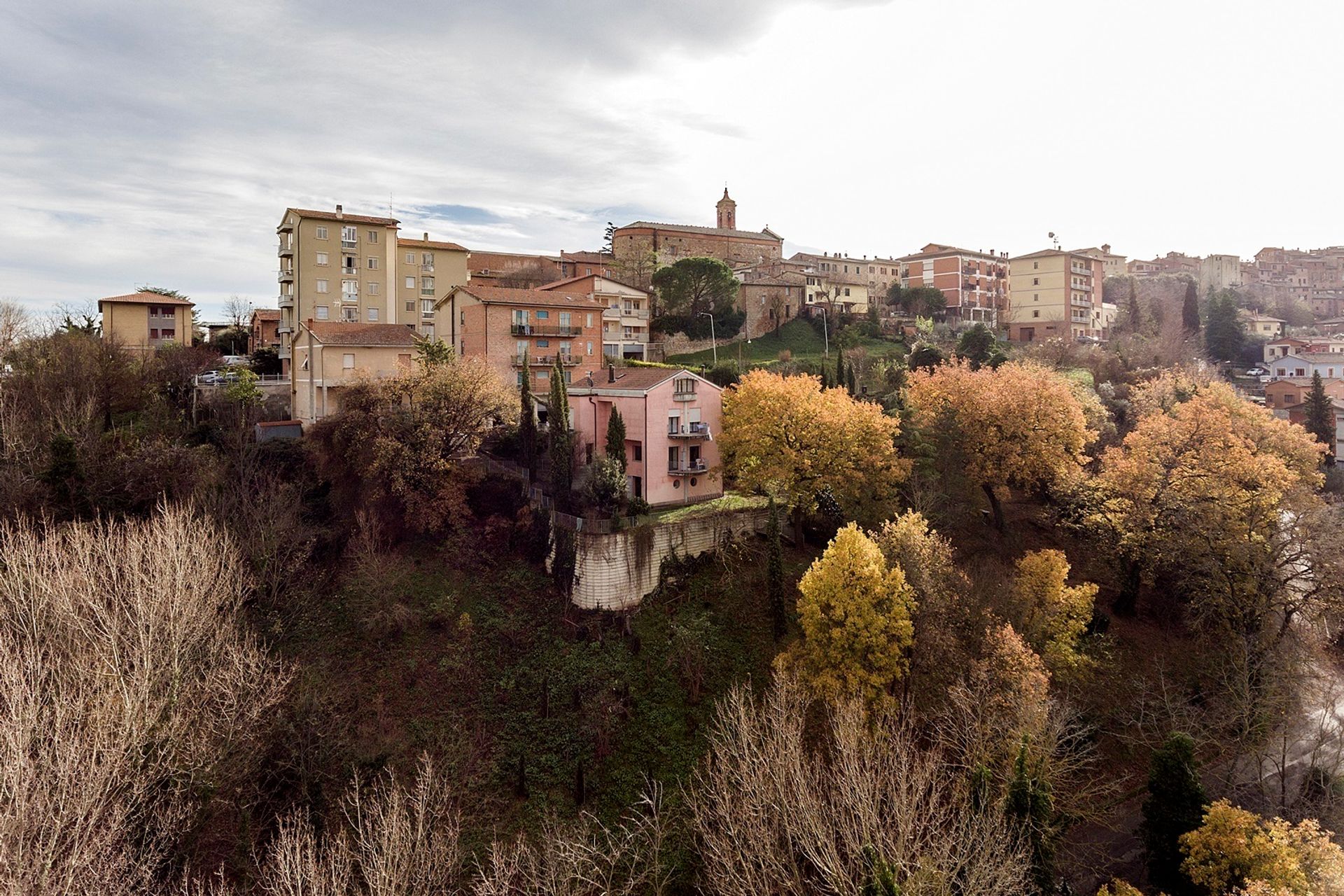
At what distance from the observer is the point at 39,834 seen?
1220 centimetres

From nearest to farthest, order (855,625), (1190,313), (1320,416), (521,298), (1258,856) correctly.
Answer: (1258,856), (855,625), (521,298), (1320,416), (1190,313)

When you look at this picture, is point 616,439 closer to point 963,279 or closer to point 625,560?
point 625,560

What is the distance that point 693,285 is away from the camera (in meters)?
56.9

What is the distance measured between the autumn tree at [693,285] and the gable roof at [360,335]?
2149 centimetres

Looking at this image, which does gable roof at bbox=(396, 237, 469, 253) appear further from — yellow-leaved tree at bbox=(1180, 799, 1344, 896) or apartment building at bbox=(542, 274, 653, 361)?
yellow-leaved tree at bbox=(1180, 799, 1344, 896)

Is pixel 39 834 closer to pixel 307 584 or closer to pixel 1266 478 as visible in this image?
pixel 307 584

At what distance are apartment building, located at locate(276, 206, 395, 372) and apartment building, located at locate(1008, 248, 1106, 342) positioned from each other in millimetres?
53759

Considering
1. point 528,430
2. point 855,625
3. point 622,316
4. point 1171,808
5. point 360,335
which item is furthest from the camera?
point 622,316

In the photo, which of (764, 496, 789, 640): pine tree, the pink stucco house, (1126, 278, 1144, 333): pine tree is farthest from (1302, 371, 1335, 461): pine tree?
(764, 496, 789, 640): pine tree

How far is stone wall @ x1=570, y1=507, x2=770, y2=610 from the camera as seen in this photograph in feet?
86.5

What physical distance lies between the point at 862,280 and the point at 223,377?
190 feet

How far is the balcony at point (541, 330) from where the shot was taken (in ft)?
136

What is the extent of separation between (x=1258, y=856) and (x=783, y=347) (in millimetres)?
48114

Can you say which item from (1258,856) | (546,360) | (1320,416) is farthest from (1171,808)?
(1320,416)
